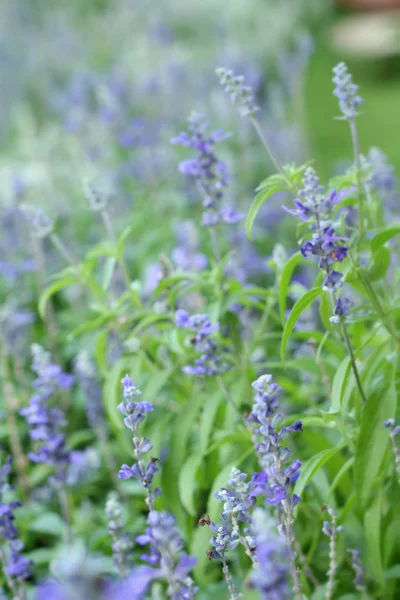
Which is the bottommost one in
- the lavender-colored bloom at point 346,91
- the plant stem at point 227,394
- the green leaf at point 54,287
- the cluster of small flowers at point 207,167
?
the plant stem at point 227,394

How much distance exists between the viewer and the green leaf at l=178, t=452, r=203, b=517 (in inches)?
77.4

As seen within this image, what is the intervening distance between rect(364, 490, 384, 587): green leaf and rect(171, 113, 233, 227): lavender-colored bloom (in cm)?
89

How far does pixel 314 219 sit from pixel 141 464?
588 mm

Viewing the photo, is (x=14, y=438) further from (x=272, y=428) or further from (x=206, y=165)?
(x=272, y=428)

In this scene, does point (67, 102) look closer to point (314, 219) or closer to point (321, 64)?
point (314, 219)

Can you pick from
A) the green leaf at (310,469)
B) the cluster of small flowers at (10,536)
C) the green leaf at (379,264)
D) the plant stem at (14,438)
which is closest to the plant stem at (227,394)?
the green leaf at (310,469)

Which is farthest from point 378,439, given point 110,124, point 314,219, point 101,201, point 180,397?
point 110,124

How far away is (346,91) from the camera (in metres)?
1.85

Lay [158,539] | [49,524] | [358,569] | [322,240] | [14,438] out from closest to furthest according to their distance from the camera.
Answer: [158,539], [322,240], [358,569], [49,524], [14,438]

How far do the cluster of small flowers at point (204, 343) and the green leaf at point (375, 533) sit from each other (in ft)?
1.59

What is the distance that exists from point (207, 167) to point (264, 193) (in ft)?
1.48

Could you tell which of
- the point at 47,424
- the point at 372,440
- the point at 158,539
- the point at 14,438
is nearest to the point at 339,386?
the point at 372,440

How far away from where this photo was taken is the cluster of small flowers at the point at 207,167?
85.1 inches

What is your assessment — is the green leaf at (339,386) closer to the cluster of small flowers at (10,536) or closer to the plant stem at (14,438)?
the cluster of small flowers at (10,536)
